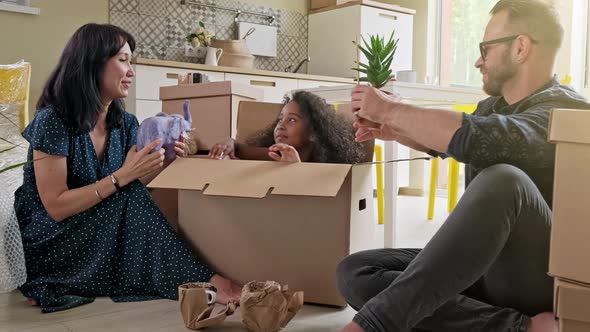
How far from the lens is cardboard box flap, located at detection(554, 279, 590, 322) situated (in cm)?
96

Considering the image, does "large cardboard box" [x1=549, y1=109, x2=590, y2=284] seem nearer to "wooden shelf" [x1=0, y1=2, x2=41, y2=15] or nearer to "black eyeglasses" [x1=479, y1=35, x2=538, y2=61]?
"black eyeglasses" [x1=479, y1=35, x2=538, y2=61]

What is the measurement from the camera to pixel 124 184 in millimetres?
1968

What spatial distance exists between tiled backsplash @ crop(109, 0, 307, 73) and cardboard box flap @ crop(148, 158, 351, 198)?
2713 mm

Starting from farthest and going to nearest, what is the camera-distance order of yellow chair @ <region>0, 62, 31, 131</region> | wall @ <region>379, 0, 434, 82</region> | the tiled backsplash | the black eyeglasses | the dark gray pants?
wall @ <region>379, 0, 434, 82</region>
the tiled backsplash
yellow chair @ <region>0, 62, 31, 131</region>
the black eyeglasses
the dark gray pants

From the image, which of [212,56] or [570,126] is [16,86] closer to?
[212,56]

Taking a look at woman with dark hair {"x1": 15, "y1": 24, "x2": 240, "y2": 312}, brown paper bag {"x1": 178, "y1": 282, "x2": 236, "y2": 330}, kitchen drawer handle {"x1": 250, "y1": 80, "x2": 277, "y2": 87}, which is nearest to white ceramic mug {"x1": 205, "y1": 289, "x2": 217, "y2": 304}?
brown paper bag {"x1": 178, "y1": 282, "x2": 236, "y2": 330}

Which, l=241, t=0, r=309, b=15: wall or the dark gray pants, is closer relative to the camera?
the dark gray pants

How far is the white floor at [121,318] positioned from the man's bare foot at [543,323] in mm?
587

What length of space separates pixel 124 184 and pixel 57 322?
491 mm

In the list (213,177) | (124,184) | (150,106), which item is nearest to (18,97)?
(150,106)

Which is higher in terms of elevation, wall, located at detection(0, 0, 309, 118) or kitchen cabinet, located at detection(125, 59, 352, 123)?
wall, located at detection(0, 0, 309, 118)

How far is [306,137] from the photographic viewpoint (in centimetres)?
217

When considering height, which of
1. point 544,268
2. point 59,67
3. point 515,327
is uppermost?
point 59,67

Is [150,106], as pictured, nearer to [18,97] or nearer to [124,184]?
[18,97]
